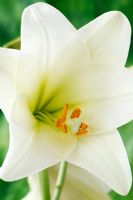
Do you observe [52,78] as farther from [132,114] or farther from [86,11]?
[86,11]

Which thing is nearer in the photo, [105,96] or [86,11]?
[105,96]

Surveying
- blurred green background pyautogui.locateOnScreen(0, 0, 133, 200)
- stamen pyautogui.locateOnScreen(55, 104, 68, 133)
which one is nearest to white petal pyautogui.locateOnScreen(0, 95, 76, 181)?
stamen pyautogui.locateOnScreen(55, 104, 68, 133)

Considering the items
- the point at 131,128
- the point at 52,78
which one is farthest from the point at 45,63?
the point at 131,128

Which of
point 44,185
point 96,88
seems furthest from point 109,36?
point 44,185

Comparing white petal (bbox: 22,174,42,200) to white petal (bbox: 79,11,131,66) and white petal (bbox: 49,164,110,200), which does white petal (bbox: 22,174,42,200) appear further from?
white petal (bbox: 79,11,131,66)

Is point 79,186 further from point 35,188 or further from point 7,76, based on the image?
point 7,76
